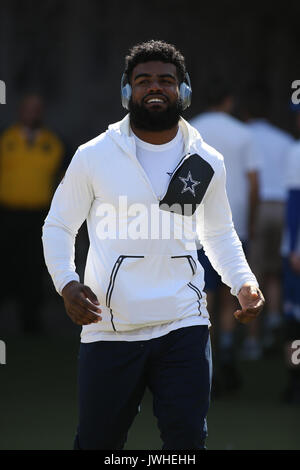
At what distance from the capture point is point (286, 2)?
12.8 meters

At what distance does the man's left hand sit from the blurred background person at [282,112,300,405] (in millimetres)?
3069

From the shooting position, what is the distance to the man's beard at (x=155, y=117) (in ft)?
15.3

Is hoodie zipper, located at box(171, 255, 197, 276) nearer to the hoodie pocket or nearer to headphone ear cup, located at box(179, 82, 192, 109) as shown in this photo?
the hoodie pocket

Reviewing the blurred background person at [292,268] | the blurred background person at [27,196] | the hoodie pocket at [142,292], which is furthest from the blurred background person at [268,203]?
the hoodie pocket at [142,292]

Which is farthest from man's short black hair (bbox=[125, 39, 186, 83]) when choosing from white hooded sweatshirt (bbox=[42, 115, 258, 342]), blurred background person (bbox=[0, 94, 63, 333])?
blurred background person (bbox=[0, 94, 63, 333])

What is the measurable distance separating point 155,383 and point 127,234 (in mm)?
605

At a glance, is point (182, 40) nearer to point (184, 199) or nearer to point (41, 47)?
point (41, 47)

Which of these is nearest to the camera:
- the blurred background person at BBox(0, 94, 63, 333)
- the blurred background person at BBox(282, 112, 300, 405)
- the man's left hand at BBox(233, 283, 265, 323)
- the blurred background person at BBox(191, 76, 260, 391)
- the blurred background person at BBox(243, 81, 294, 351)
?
the man's left hand at BBox(233, 283, 265, 323)

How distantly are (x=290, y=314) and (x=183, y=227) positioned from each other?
3457mm

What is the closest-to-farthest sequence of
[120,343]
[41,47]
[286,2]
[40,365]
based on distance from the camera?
[120,343] → [40,365] → [41,47] → [286,2]

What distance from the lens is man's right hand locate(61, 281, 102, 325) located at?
4355 millimetres
